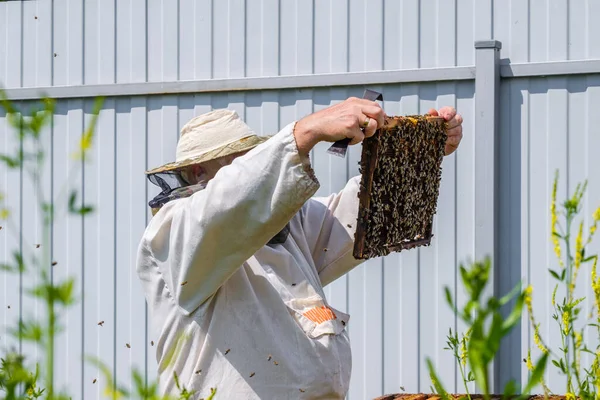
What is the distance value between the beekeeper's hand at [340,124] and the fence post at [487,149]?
8.94ft

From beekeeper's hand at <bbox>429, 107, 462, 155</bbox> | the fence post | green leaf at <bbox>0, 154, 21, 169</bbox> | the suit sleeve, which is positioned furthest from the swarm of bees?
green leaf at <bbox>0, 154, 21, 169</bbox>

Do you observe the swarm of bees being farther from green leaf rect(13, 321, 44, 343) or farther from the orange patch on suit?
green leaf rect(13, 321, 44, 343)

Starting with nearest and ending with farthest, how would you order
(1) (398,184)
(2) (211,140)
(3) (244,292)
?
(3) (244,292)
(1) (398,184)
(2) (211,140)

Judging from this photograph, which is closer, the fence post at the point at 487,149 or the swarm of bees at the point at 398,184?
the swarm of bees at the point at 398,184

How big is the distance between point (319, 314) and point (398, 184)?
453 mm

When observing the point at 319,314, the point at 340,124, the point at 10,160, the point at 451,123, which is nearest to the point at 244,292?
the point at 319,314

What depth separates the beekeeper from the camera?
2.31 m

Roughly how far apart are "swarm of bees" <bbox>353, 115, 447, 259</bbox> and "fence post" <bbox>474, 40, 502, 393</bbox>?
5.52 ft

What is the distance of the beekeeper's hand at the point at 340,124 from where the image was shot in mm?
2234

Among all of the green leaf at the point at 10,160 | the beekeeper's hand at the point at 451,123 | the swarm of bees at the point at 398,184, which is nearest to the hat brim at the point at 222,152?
the swarm of bees at the point at 398,184

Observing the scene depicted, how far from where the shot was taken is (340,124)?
7.31 ft

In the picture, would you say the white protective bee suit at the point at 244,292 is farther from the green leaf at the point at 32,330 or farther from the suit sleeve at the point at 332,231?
the green leaf at the point at 32,330

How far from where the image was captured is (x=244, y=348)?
8.86 feet

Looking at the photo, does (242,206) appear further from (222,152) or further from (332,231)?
(332,231)
